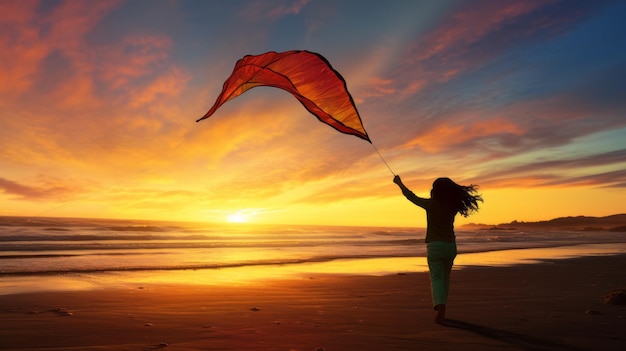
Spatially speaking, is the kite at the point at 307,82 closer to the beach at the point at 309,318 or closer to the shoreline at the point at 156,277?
the beach at the point at 309,318

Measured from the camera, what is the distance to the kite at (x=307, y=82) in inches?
289

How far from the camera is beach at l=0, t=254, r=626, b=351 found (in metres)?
5.26

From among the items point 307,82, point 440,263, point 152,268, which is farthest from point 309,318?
point 152,268

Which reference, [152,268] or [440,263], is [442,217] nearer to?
[440,263]

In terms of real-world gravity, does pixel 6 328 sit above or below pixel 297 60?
below

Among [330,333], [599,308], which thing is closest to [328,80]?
[330,333]

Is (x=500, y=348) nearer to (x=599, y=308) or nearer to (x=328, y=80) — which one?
(x=599, y=308)

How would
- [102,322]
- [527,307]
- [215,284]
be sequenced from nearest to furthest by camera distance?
[102,322] → [527,307] → [215,284]

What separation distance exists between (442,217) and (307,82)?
311cm

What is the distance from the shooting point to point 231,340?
5.34 metres

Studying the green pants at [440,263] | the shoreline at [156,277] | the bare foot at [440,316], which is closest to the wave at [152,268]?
the shoreline at [156,277]

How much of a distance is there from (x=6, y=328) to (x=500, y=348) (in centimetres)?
612

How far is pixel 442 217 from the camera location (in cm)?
687

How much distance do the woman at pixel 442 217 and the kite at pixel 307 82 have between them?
4.44ft
